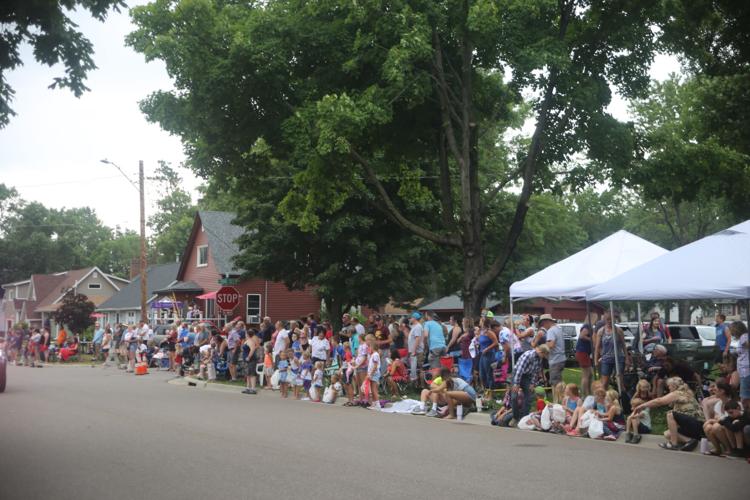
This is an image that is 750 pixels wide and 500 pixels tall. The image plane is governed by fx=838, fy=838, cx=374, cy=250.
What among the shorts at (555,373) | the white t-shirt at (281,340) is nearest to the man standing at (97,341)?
the white t-shirt at (281,340)

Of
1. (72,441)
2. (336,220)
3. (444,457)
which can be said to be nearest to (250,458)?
(444,457)

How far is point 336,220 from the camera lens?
112 feet

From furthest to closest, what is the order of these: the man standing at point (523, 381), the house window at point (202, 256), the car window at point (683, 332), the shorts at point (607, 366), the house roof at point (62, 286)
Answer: the house roof at point (62, 286)
the house window at point (202, 256)
the car window at point (683, 332)
the shorts at point (607, 366)
the man standing at point (523, 381)

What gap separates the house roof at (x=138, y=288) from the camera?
64250 mm

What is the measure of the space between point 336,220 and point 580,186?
1284cm

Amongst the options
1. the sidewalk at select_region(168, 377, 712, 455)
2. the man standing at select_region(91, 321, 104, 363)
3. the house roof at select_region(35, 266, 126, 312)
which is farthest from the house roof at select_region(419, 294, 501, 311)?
the house roof at select_region(35, 266, 126, 312)

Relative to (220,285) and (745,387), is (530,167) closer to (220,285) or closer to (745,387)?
(745,387)

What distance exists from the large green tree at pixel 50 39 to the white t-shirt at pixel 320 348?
401 inches

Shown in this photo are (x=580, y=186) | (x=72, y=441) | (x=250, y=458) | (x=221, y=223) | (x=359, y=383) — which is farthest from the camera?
(x=221, y=223)

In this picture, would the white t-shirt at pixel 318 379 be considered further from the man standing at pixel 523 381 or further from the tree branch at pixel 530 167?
the man standing at pixel 523 381

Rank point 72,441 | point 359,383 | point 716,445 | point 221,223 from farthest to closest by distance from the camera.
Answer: point 221,223
point 359,383
point 72,441
point 716,445

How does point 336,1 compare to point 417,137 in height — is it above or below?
above

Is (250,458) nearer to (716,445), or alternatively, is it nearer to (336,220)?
Answer: (716,445)

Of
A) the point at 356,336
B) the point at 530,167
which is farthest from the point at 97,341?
the point at 530,167
